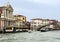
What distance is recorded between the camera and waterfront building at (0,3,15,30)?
69062 mm

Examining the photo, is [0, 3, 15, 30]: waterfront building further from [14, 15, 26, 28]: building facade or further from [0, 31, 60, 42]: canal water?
[0, 31, 60, 42]: canal water

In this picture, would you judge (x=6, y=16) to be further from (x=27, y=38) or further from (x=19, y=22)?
(x=27, y=38)

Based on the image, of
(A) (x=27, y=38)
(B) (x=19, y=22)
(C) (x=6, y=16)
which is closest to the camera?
(A) (x=27, y=38)

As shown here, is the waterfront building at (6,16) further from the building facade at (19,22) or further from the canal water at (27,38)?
the canal water at (27,38)

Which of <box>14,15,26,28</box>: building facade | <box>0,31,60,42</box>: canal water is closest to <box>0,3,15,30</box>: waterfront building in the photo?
<box>14,15,26,28</box>: building facade

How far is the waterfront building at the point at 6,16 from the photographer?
69062 millimetres

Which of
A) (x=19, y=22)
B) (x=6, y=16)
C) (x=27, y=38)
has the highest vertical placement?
(x=6, y=16)

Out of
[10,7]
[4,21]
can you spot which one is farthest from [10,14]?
[4,21]

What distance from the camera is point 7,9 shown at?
73.6 meters

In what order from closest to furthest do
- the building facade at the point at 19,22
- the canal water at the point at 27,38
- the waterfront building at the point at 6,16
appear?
1. the canal water at the point at 27,38
2. the waterfront building at the point at 6,16
3. the building facade at the point at 19,22

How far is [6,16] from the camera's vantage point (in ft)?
239

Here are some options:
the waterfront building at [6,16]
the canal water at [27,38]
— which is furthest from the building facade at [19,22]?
the canal water at [27,38]

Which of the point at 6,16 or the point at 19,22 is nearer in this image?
the point at 6,16

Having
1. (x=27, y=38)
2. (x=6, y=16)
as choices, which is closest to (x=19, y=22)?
(x=6, y=16)
